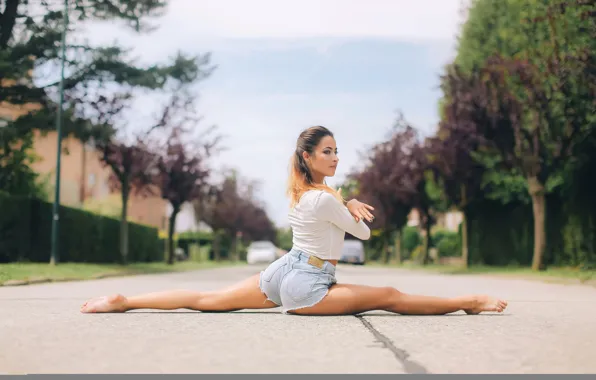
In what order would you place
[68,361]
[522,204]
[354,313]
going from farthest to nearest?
[522,204] → [354,313] → [68,361]

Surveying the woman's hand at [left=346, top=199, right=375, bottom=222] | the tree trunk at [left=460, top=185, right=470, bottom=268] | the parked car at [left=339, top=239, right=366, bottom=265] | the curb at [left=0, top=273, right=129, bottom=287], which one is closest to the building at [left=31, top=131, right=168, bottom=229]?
the parked car at [left=339, top=239, right=366, bottom=265]

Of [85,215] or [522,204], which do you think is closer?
[85,215]

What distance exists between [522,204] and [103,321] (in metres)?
26.2

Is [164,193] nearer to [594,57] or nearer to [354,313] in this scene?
[594,57]

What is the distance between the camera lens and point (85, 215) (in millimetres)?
26203

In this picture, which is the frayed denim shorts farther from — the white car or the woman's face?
the white car

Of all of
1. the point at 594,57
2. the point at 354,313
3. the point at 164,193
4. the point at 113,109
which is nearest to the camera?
the point at 354,313

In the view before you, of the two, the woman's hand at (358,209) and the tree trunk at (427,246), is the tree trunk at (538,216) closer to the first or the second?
the tree trunk at (427,246)

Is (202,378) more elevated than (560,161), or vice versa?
(560,161)

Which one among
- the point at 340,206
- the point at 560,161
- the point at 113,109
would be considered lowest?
the point at 340,206

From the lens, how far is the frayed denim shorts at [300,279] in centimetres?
589

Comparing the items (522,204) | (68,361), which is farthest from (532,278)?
(68,361)

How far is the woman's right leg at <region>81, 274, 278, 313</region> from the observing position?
6.30 meters

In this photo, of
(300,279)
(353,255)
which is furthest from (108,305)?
(353,255)
